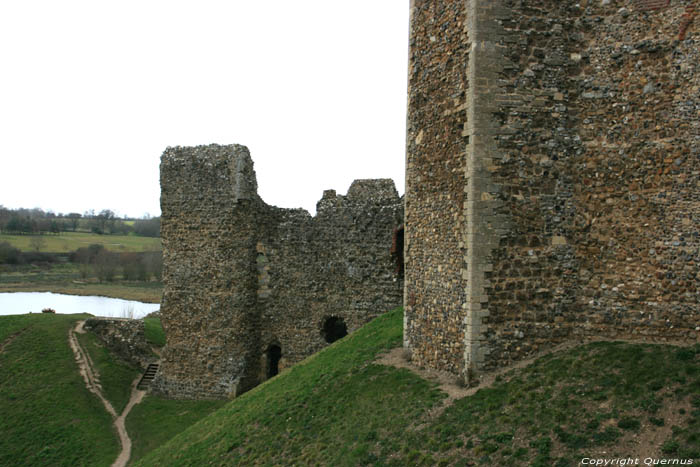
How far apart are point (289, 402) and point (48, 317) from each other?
58.7ft

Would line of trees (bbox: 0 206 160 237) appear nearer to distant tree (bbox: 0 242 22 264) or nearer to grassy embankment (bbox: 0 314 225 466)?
distant tree (bbox: 0 242 22 264)

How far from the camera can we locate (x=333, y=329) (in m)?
21.1

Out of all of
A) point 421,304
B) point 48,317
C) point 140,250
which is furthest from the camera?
point 140,250

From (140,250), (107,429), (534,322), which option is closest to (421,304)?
(534,322)

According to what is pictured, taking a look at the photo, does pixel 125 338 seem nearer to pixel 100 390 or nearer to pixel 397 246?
pixel 100 390

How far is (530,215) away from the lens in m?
9.91

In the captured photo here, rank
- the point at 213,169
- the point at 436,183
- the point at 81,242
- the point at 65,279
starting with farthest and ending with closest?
the point at 81,242, the point at 65,279, the point at 213,169, the point at 436,183

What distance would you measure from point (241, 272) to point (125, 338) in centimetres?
773

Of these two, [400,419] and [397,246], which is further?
[397,246]

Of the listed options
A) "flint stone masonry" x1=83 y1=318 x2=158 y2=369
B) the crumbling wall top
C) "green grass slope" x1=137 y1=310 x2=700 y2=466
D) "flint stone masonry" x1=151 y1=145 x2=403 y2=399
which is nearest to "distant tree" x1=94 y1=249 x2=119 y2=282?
"flint stone masonry" x1=83 y1=318 x2=158 y2=369

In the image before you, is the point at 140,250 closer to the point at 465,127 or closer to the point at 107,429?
the point at 107,429

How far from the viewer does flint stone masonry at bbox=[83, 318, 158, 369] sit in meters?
24.1

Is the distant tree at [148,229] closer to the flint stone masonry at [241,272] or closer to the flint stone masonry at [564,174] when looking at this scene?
the flint stone masonry at [241,272]

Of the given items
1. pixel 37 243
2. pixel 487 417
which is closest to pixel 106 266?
pixel 37 243
